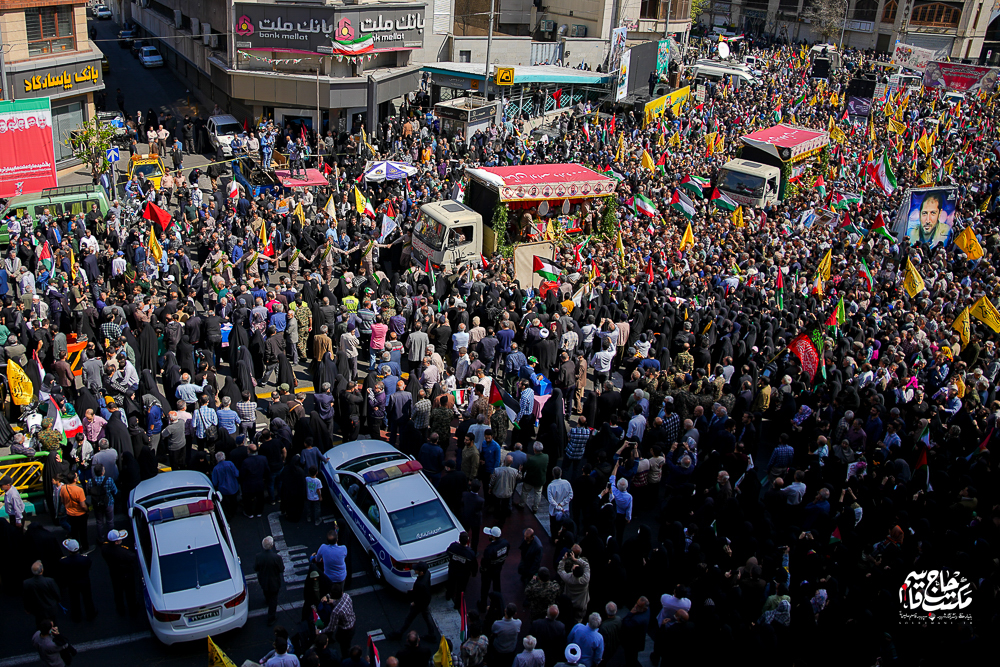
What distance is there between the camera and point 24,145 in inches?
712

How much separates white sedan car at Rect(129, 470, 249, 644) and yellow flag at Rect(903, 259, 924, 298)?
51.7 feet

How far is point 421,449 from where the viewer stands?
1205 cm

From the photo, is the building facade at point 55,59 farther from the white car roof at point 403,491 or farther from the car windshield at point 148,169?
the white car roof at point 403,491

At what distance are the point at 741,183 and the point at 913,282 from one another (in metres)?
10.0

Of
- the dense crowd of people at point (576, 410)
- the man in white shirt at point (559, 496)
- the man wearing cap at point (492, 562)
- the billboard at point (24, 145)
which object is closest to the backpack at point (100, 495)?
the dense crowd of people at point (576, 410)

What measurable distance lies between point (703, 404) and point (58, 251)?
13666 mm

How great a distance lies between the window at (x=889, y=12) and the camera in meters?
77.0

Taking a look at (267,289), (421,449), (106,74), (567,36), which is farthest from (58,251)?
(567,36)

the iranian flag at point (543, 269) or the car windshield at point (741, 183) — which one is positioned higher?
the car windshield at point (741, 183)

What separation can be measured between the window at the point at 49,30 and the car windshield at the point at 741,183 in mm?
23184

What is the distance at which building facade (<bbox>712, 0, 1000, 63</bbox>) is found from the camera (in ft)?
239

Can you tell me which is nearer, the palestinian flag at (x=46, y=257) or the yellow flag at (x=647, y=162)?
the palestinian flag at (x=46, y=257)

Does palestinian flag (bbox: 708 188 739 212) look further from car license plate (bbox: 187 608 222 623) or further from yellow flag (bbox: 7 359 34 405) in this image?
car license plate (bbox: 187 608 222 623)

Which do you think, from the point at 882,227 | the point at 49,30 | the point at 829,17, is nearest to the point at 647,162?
the point at 882,227
